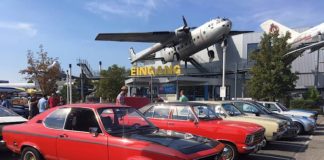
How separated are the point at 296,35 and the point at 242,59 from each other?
11576 millimetres

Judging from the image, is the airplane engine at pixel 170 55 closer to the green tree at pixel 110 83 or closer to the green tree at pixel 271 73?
the green tree at pixel 110 83

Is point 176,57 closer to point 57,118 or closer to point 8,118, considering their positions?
point 8,118

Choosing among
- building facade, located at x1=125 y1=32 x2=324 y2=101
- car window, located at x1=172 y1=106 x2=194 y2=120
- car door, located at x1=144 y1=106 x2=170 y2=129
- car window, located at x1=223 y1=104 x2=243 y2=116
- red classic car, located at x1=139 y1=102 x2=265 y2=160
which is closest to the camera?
red classic car, located at x1=139 y1=102 x2=265 y2=160

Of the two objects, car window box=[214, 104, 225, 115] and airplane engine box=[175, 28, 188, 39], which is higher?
airplane engine box=[175, 28, 188, 39]

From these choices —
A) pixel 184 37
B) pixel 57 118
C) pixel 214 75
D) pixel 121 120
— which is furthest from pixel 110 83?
pixel 121 120

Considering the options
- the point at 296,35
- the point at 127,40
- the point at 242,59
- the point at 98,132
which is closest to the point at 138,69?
the point at 127,40

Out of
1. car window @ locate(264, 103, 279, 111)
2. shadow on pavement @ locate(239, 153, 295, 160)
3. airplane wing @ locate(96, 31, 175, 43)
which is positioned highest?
airplane wing @ locate(96, 31, 175, 43)

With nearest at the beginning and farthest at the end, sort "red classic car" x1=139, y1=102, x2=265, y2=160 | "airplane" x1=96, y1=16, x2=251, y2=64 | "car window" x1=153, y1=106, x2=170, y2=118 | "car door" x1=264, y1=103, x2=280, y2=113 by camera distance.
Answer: "red classic car" x1=139, y1=102, x2=265, y2=160
"car window" x1=153, y1=106, x2=170, y2=118
"car door" x1=264, y1=103, x2=280, y2=113
"airplane" x1=96, y1=16, x2=251, y2=64

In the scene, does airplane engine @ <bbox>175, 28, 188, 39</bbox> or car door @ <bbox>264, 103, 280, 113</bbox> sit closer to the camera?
car door @ <bbox>264, 103, 280, 113</bbox>

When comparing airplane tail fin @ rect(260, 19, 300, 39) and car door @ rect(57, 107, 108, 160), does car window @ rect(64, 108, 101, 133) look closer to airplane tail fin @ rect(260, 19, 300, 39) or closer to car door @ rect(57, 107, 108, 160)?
car door @ rect(57, 107, 108, 160)

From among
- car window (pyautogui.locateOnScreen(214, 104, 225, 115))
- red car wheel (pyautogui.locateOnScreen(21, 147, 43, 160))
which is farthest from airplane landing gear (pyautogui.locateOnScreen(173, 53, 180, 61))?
red car wheel (pyautogui.locateOnScreen(21, 147, 43, 160))

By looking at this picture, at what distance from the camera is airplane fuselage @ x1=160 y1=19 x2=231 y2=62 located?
44.9 meters

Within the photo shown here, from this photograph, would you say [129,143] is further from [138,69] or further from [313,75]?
[138,69]

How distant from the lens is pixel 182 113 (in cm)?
1003
